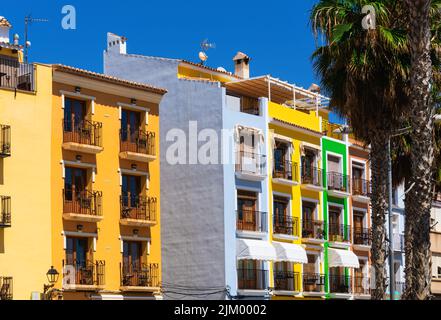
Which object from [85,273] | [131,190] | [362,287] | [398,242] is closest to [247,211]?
[131,190]

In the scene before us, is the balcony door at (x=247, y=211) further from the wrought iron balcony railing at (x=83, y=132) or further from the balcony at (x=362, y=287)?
the balcony at (x=362, y=287)

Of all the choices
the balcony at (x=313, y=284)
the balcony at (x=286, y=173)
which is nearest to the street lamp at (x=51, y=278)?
the balcony at (x=286, y=173)

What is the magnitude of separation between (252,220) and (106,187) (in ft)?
32.6

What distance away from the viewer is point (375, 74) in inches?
1328

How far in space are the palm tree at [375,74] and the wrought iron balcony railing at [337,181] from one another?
72.8 ft

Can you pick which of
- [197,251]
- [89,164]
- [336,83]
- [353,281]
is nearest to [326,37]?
[336,83]

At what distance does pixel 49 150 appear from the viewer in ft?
135

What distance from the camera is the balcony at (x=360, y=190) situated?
59.4 meters

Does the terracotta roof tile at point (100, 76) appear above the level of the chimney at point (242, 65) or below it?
below

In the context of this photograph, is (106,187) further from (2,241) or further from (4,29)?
(4,29)

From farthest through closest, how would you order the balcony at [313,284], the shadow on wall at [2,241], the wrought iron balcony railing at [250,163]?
1. the balcony at [313,284]
2. the wrought iron balcony railing at [250,163]
3. the shadow on wall at [2,241]

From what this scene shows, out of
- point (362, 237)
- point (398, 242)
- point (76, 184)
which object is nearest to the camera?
point (76, 184)
